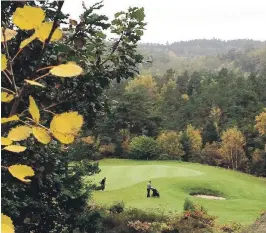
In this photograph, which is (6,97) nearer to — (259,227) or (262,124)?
(259,227)

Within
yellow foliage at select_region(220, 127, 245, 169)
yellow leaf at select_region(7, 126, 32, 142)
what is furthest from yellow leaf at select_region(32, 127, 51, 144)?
yellow foliage at select_region(220, 127, 245, 169)

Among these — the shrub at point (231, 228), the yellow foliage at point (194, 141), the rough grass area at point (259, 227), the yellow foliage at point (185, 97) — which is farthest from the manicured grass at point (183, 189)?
the yellow foliage at point (185, 97)

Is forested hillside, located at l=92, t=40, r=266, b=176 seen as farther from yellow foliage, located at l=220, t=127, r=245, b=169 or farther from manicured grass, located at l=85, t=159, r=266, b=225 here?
manicured grass, located at l=85, t=159, r=266, b=225

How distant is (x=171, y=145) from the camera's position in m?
41.8

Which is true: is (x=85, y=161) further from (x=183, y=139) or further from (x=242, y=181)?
(x=183, y=139)

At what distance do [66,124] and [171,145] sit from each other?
41.4 metres

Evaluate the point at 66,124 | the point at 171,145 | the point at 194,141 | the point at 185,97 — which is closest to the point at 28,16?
the point at 66,124

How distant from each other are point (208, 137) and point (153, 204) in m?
29.4

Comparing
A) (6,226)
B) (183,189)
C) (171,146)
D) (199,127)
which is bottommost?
(183,189)

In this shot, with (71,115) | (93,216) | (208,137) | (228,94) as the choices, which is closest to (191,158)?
(208,137)

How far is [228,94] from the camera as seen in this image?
53.6m

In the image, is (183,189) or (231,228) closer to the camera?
(231,228)

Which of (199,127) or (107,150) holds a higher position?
(199,127)

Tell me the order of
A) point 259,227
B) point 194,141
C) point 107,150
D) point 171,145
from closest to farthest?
1. point 259,227
2. point 171,145
3. point 194,141
4. point 107,150
